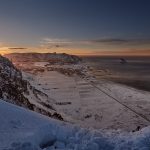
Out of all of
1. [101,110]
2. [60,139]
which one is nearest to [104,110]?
[101,110]

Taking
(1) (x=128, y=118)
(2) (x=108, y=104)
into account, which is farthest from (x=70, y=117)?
(2) (x=108, y=104)

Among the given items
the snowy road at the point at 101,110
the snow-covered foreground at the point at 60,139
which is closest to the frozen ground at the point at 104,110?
the snowy road at the point at 101,110

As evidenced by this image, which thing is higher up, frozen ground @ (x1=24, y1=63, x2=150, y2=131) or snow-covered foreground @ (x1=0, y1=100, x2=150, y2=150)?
snow-covered foreground @ (x1=0, y1=100, x2=150, y2=150)

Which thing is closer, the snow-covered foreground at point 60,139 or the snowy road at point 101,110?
the snow-covered foreground at point 60,139

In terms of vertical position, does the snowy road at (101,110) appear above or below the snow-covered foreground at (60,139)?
below

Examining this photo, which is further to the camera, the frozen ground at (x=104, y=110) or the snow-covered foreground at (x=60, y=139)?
the frozen ground at (x=104, y=110)

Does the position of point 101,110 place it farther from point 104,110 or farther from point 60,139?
point 60,139

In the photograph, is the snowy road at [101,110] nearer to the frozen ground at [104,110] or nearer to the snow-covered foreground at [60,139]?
the frozen ground at [104,110]

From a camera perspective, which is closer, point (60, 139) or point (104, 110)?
point (60, 139)

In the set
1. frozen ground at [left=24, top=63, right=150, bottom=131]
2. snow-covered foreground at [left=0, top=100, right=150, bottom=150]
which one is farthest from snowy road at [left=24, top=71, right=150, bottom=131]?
snow-covered foreground at [left=0, top=100, right=150, bottom=150]

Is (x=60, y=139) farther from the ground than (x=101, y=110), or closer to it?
farther from the ground

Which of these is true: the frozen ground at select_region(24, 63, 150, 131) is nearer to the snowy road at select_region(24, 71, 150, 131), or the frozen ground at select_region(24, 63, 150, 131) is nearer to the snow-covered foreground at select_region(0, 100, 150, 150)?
the snowy road at select_region(24, 71, 150, 131)

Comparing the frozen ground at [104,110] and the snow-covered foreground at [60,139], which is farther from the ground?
the snow-covered foreground at [60,139]
